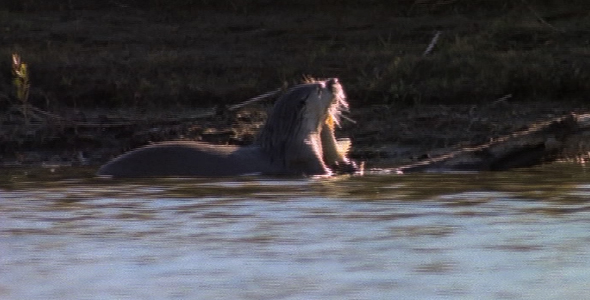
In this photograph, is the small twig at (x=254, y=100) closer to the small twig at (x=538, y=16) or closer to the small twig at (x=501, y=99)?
the small twig at (x=501, y=99)

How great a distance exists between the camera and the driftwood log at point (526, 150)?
9594 mm

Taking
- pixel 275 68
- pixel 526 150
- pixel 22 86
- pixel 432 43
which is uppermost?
pixel 432 43

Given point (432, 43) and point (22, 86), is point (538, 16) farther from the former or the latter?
point (22, 86)

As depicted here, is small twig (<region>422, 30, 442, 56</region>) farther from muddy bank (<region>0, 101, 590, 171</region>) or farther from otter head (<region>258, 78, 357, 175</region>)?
otter head (<region>258, 78, 357, 175</region>)

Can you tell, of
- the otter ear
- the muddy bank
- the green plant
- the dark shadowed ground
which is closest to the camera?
the otter ear

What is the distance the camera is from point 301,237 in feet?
22.9

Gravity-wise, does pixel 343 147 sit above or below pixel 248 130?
below

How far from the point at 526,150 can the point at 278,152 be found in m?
1.79

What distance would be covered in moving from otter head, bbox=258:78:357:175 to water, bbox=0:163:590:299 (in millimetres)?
433

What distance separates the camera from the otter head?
10211 millimetres

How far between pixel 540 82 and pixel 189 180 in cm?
417

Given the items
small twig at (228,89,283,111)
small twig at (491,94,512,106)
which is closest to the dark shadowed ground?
small twig at (491,94,512,106)

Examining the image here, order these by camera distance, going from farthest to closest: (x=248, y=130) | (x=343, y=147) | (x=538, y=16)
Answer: (x=538, y=16) < (x=248, y=130) < (x=343, y=147)

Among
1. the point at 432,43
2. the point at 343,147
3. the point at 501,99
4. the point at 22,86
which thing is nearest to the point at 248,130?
the point at 343,147
